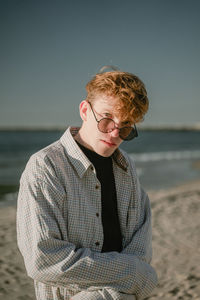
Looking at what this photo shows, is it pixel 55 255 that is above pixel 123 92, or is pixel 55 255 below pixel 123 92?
below

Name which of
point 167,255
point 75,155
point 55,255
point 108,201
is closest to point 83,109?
point 75,155

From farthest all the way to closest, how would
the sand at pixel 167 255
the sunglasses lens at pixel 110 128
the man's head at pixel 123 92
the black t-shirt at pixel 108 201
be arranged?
the sand at pixel 167 255 < the black t-shirt at pixel 108 201 < the sunglasses lens at pixel 110 128 < the man's head at pixel 123 92

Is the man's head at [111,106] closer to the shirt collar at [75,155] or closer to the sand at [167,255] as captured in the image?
the shirt collar at [75,155]

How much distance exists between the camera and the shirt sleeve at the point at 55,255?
1.85m

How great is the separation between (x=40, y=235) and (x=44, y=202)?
193 millimetres

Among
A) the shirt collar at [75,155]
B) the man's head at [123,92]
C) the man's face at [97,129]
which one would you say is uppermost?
the man's head at [123,92]

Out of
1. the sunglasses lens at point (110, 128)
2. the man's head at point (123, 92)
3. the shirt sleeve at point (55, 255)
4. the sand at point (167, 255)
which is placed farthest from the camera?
the sand at point (167, 255)

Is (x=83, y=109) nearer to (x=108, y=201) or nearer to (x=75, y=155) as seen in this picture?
(x=75, y=155)

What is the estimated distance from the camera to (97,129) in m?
2.17

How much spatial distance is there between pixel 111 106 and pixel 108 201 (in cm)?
69

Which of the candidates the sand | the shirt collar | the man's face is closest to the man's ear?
the man's face

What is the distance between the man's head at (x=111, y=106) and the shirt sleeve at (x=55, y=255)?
18.7 inches

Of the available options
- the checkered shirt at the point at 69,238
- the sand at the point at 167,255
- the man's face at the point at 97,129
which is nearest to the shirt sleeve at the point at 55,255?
the checkered shirt at the point at 69,238

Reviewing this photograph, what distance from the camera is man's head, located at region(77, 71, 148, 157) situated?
2.04m
